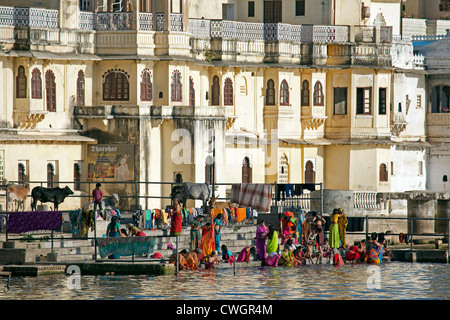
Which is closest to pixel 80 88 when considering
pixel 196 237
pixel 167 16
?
pixel 167 16

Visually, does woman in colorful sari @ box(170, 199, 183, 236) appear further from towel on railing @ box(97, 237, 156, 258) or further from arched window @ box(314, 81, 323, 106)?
arched window @ box(314, 81, 323, 106)

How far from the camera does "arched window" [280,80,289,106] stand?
6144 centimetres

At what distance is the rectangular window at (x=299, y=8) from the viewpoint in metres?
64.4

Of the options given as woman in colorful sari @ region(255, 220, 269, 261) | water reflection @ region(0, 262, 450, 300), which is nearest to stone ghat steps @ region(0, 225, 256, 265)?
water reflection @ region(0, 262, 450, 300)

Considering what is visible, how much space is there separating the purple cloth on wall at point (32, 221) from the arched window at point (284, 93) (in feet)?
70.9

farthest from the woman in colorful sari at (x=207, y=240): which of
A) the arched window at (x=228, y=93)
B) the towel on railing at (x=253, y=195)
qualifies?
the arched window at (x=228, y=93)

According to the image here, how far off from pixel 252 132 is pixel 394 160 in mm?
8439

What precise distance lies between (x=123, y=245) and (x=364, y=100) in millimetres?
25465

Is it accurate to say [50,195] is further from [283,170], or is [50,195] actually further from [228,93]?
[283,170]

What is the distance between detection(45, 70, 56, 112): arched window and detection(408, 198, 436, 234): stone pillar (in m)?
15.2

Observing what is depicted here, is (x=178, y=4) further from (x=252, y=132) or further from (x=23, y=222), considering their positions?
(x=23, y=222)

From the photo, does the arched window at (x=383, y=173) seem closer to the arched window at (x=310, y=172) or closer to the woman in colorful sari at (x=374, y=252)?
the arched window at (x=310, y=172)

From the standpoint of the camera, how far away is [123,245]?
131 ft

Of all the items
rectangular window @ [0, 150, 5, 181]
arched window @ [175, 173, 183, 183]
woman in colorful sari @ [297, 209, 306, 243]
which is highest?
Answer: rectangular window @ [0, 150, 5, 181]
